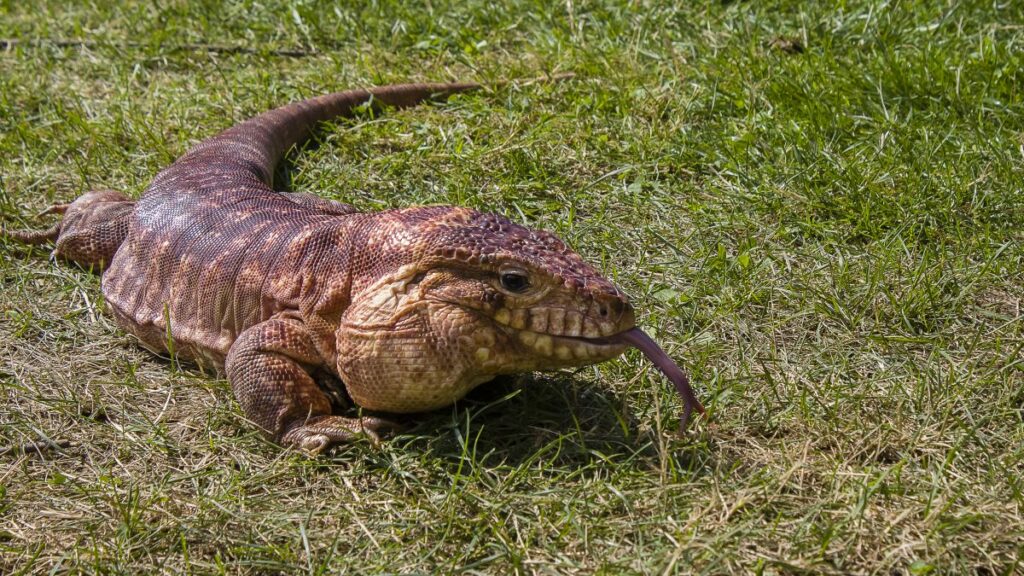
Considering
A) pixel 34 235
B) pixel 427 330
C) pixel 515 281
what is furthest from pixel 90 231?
pixel 515 281

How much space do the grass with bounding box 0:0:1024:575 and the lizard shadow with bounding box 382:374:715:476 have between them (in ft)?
0.05

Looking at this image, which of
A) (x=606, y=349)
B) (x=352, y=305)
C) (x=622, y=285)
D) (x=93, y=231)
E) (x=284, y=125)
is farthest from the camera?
(x=284, y=125)

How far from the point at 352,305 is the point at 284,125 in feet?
9.11

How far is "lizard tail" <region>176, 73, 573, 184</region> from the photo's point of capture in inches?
230

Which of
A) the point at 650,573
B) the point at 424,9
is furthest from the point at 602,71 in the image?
the point at 650,573

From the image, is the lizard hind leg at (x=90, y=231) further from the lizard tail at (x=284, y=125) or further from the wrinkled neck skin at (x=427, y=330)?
the wrinkled neck skin at (x=427, y=330)

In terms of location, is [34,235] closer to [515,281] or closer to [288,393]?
[288,393]

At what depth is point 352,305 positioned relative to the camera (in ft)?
13.5

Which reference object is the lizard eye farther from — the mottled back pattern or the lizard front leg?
the lizard front leg

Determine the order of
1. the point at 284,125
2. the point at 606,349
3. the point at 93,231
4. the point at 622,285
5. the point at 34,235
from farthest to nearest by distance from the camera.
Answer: the point at 284,125, the point at 34,235, the point at 93,231, the point at 622,285, the point at 606,349

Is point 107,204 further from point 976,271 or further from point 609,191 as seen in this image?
point 976,271

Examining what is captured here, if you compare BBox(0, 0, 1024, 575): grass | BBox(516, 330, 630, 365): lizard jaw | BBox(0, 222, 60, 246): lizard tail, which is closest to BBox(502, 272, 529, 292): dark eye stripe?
BBox(516, 330, 630, 365): lizard jaw

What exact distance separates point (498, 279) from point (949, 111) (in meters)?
3.63

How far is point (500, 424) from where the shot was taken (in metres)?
4.27
